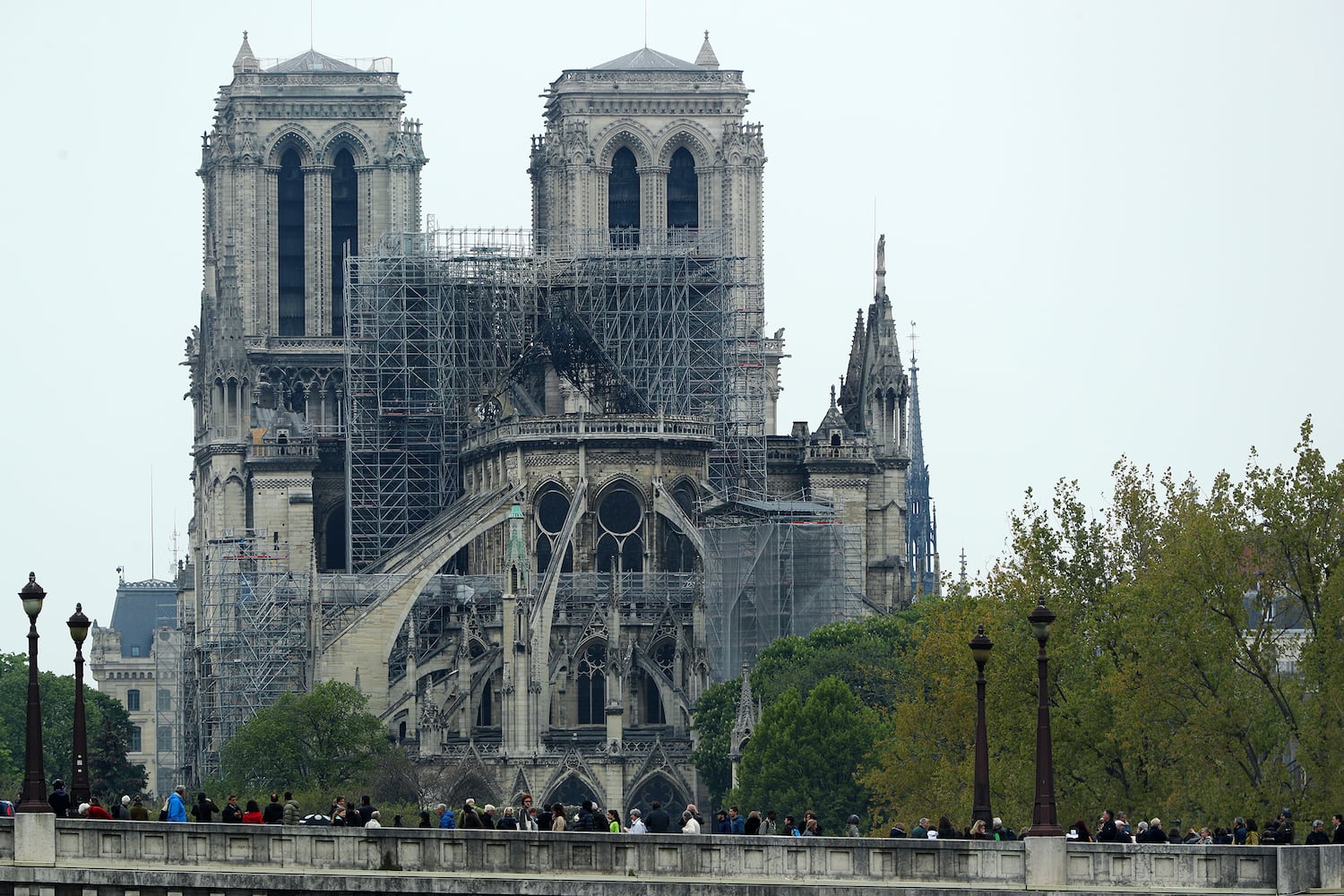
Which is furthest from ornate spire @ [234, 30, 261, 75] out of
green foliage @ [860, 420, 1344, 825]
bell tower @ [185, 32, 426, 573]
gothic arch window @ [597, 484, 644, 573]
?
green foliage @ [860, 420, 1344, 825]

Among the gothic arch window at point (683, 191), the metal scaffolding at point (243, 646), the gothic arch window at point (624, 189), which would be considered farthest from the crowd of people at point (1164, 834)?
the gothic arch window at point (683, 191)

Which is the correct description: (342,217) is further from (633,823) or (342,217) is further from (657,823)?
(657,823)

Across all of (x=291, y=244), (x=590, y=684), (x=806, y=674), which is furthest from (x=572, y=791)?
(x=291, y=244)

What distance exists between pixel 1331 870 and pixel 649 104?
101 meters

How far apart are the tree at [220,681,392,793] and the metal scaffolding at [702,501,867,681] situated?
594 inches

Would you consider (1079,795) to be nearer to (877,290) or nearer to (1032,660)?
(1032,660)

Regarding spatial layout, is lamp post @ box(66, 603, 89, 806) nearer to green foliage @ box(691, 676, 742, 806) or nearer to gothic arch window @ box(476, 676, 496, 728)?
green foliage @ box(691, 676, 742, 806)

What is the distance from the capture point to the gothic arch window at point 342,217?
535 ft

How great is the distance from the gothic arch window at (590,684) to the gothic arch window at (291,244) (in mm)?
27154

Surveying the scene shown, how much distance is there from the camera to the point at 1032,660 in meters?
88.4

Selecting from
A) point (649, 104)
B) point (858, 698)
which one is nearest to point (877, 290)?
point (649, 104)

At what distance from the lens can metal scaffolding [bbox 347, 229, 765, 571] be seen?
148625 mm

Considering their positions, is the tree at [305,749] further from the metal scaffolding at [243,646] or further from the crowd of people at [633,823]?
the crowd of people at [633,823]

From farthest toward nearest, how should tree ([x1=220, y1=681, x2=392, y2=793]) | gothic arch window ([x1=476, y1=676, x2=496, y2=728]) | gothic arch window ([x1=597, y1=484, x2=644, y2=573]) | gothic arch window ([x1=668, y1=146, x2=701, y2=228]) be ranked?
gothic arch window ([x1=668, y1=146, x2=701, y2=228]), gothic arch window ([x1=597, y1=484, x2=644, y2=573]), gothic arch window ([x1=476, y1=676, x2=496, y2=728]), tree ([x1=220, y1=681, x2=392, y2=793])
